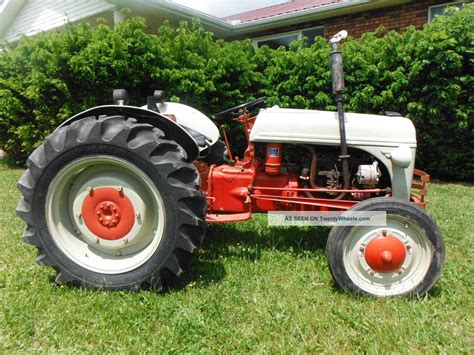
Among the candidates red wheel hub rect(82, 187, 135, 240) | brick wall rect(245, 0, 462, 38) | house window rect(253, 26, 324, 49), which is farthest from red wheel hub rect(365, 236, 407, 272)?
house window rect(253, 26, 324, 49)

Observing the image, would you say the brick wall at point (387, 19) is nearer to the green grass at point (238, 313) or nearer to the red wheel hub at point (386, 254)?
the green grass at point (238, 313)

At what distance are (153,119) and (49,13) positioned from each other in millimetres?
11024

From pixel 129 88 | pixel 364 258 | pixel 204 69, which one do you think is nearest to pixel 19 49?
pixel 129 88

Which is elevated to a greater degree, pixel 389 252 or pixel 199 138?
pixel 199 138

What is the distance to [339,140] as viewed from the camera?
106 inches

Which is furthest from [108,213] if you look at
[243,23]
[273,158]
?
[243,23]

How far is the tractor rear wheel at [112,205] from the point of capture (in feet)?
7.66

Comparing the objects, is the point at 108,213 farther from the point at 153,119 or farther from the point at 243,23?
the point at 243,23

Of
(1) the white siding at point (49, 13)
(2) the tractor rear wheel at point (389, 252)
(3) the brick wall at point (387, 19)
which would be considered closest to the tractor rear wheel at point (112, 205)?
(2) the tractor rear wheel at point (389, 252)

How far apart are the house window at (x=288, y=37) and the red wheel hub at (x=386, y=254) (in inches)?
324

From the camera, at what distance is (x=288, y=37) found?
9.98 meters

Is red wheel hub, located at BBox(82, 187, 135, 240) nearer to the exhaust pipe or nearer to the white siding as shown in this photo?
the exhaust pipe

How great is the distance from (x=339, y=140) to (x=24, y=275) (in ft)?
8.11

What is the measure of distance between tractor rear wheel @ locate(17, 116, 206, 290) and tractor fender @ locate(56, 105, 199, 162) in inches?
3.5
